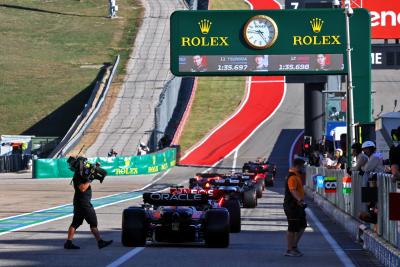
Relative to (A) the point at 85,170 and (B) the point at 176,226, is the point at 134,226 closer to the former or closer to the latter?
(B) the point at 176,226

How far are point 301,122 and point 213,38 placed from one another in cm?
3578

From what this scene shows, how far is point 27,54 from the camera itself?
10106 centimetres

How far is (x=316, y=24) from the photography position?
45969mm

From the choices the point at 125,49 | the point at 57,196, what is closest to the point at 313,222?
the point at 57,196

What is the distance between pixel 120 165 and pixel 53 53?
138ft

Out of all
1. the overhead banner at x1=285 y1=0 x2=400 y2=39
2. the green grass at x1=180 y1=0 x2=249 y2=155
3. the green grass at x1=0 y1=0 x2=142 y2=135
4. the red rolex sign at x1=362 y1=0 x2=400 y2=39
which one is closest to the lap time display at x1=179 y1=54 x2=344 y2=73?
the overhead banner at x1=285 y1=0 x2=400 y2=39

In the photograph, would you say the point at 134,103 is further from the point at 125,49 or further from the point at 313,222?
the point at 313,222

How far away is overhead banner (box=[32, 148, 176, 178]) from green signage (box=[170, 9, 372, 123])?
1415cm

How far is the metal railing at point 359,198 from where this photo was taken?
16.7m

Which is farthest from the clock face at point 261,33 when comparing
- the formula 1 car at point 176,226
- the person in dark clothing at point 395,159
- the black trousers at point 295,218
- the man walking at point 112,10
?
the man walking at point 112,10

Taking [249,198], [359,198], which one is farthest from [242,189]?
[359,198]

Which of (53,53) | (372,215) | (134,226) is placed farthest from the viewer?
(53,53)

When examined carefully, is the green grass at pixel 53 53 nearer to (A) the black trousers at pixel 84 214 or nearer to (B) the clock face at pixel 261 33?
(B) the clock face at pixel 261 33

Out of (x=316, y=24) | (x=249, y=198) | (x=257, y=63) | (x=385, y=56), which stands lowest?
(x=249, y=198)
